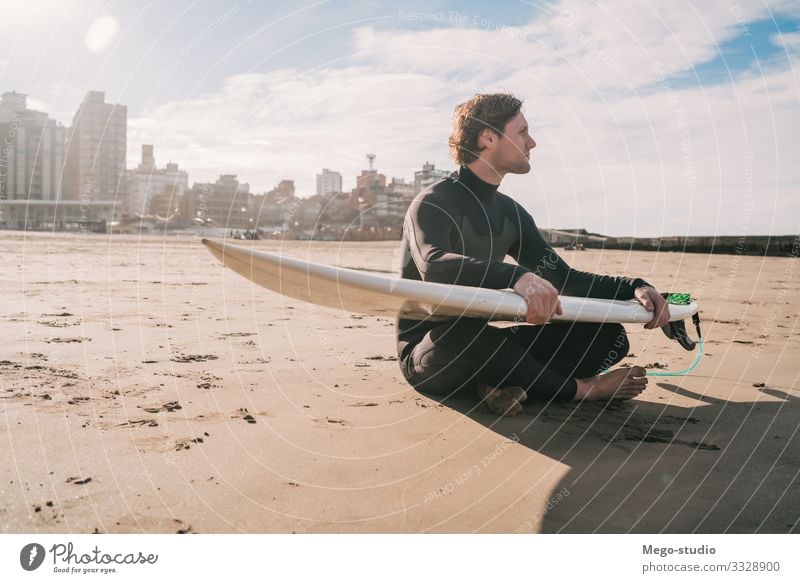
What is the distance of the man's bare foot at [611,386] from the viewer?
2.83 metres

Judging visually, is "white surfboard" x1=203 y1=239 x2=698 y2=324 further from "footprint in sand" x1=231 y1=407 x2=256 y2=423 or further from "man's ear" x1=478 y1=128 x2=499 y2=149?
"man's ear" x1=478 y1=128 x2=499 y2=149

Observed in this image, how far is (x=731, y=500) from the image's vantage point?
1.89 m

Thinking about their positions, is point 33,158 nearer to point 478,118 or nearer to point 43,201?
point 43,201

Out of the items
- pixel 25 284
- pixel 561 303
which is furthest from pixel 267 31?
pixel 25 284

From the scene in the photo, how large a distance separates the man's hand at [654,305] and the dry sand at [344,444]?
0.43 metres

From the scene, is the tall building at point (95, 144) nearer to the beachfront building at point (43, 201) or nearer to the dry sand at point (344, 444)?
the beachfront building at point (43, 201)

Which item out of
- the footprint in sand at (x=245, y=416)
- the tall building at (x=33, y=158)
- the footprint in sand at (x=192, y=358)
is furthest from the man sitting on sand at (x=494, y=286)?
the tall building at (x=33, y=158)

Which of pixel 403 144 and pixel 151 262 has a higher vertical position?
pixel 403 144

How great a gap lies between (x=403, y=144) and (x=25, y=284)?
17.1ft

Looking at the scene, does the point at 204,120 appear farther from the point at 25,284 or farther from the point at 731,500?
the point at 25,284

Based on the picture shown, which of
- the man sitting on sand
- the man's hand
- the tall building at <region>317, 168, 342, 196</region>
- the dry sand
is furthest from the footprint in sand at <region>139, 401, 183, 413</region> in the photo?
the tall building at <region>317, 168, 342, 196</region>

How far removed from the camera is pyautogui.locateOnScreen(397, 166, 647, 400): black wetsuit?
2576 mm

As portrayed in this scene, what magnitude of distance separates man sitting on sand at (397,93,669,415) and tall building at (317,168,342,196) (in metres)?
2.74
